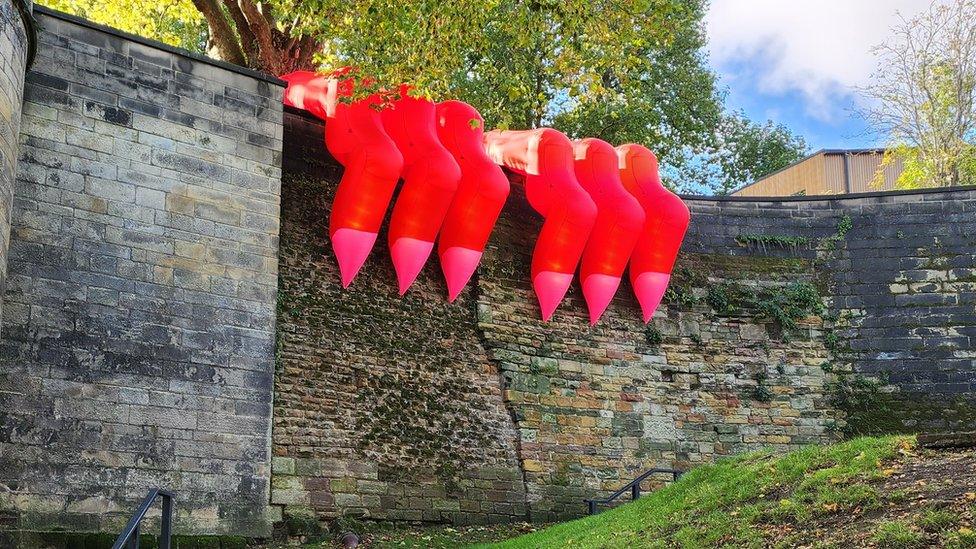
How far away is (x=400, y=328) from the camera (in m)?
12.5

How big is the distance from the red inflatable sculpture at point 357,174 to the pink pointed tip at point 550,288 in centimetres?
A: 233

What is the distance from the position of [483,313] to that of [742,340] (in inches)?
149

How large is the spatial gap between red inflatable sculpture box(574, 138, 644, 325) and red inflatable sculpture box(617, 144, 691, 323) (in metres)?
0.24

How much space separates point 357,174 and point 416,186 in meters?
0.68

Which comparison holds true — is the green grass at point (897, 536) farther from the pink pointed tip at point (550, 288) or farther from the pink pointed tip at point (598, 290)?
the pink pointed tip at point (598, 290)

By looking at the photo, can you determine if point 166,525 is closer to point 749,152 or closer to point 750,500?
point 750,500

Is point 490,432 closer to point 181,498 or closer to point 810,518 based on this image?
point 181,498

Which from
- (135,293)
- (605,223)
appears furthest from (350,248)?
(605,223)

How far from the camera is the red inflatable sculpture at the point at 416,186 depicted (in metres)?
12.3

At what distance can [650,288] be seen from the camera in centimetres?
1431

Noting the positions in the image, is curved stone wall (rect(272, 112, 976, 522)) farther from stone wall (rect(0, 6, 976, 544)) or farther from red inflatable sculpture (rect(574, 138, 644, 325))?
red inflatable sculpture (rect(574, 138, 644, 325))

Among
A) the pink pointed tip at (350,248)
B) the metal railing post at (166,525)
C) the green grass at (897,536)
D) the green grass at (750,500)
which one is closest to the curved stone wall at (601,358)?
the pink pointed tip at (350,248)

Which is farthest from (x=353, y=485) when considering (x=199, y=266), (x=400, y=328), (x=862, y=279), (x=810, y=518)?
(x=862, y=279)

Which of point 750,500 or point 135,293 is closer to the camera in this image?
point 750,500
